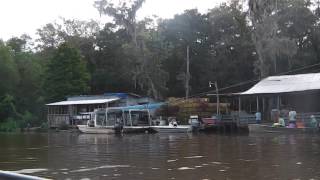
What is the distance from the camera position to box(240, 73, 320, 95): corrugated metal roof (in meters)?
35.2

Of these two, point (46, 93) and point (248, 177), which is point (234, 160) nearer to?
point (248, 177)

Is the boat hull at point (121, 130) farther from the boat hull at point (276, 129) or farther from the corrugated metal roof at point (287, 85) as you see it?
the boat hull at point (276, 129)

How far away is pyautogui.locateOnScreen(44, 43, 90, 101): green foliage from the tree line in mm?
109

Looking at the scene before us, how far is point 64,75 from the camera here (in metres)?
56.9

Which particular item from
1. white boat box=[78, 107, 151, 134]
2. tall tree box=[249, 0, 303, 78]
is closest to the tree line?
tall tree box=[249, 0, 303, 78]

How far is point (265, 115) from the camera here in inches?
1574

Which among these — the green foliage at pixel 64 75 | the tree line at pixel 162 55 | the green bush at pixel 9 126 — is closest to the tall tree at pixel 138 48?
the tree line at pixel 162 55

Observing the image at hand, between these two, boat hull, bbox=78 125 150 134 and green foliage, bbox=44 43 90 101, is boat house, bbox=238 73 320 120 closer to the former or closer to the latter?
boat hull, bbox=78 125 150 134

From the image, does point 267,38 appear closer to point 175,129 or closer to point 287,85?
point 287,85

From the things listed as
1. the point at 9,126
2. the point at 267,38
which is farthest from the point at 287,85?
the point at 9,126

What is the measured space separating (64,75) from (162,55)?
1158cm

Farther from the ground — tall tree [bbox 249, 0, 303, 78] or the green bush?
tall tree [bbox 249, 0, 303, 78]

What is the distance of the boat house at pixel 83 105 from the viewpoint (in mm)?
49812

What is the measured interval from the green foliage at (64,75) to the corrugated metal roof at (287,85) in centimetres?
2526
